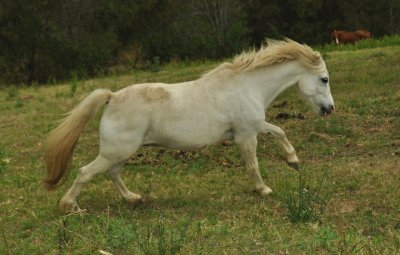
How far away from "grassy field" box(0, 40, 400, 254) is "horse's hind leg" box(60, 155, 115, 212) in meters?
0.18

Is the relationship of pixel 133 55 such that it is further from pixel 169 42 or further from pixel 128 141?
pixel 128 141

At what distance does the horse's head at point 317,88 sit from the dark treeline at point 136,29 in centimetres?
1376

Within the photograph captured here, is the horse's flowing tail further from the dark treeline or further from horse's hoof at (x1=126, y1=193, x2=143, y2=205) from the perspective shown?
the dark treeline

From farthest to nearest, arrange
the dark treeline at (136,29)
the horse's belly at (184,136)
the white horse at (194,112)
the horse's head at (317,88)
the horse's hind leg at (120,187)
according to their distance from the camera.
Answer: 1. the dark treeline at (136,29)
2. the horse's head at (317,88)
3. the horse's hind leg at (120,187)
4. the horse's belly at (184,136)
5. the white horse at (194,112)

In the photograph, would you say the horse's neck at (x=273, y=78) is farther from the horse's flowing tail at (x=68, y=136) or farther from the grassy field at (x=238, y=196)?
the horse's flowing tail at (x=68, y=136)

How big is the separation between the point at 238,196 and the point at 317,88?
1511mm

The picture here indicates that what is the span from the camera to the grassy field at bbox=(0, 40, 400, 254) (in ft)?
16.4

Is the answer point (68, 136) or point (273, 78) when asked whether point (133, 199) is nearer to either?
point (68, 136)

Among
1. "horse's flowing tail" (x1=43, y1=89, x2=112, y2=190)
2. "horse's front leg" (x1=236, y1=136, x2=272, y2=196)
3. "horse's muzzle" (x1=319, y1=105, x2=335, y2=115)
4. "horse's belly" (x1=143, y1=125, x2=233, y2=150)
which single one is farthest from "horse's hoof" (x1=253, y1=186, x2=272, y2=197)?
"horse's flowing tail" (x1=43, y1=89, x2=112, y2=190)

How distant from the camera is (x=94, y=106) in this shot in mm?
6426

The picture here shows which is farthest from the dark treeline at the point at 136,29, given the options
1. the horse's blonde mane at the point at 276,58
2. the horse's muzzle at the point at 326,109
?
the horse's muzzle at the point at 326,109

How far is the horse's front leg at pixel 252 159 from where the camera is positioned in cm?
673

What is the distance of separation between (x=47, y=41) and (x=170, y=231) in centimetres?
2062

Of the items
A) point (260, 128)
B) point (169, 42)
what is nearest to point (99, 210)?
point (260, 128)
